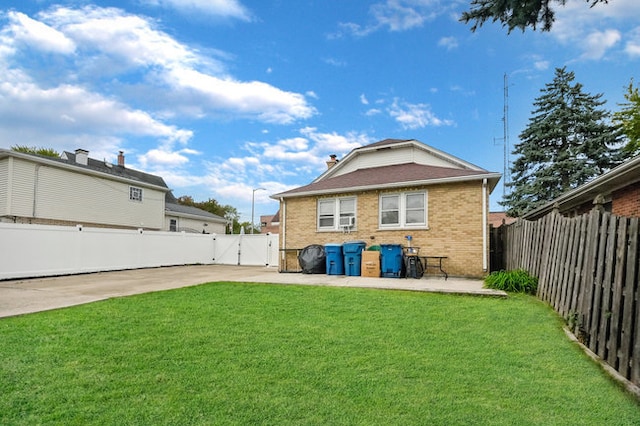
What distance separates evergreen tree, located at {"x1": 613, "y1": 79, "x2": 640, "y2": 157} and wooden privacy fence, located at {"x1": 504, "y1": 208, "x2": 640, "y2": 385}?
15.9 meters

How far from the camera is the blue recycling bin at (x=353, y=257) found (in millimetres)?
11719

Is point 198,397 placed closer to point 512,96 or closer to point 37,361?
point 37,361

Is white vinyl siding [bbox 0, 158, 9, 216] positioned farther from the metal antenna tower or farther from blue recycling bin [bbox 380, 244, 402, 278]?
the metal antenna tower

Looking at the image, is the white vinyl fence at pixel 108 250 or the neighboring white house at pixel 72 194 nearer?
the white vinyl fence at pixel 108 250

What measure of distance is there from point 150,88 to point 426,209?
1118cm

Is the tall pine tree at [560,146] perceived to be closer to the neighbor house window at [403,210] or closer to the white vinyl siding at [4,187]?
the neighbor house window at [403,210]

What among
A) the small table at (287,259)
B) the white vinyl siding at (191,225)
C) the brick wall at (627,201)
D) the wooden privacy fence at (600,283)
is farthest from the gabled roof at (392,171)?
the white vinyl siding at (191,225)

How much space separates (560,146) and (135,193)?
27.4m

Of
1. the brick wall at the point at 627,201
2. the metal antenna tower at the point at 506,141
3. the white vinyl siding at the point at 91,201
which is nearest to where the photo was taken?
the brick wall at the point at 627,201

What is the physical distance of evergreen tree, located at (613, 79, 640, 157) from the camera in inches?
675

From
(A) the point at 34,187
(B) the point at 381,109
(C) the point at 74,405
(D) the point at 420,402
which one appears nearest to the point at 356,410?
(D) the point at 420,402

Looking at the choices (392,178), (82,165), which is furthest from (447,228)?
(82,165)

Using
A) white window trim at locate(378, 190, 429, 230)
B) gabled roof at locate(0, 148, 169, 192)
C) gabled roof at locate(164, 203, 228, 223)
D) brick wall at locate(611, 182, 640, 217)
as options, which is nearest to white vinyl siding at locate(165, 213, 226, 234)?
gabled roof at locate(164, 203, 228, 223)

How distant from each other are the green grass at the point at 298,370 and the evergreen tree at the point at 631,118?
1726 centimetres
